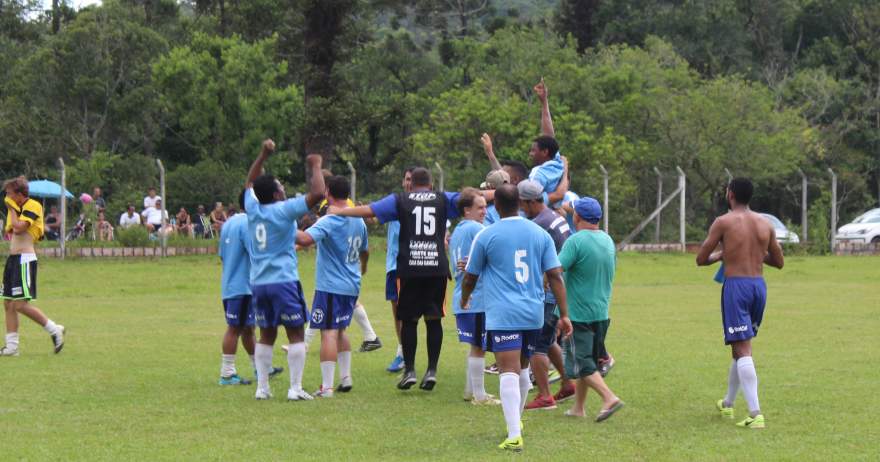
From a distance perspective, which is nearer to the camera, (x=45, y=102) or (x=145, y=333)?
(x=145, y=333)

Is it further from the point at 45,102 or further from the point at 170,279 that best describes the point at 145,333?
the point at 45,102

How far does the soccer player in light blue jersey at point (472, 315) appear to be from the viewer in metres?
10.7

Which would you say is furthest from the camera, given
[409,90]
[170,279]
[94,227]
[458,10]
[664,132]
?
[458,10]

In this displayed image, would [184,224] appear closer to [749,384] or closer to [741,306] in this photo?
[741,306]

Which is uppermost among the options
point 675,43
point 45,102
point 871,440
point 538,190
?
point 675,43

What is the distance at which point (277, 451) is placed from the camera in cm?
849

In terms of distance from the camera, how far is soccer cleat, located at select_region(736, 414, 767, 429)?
9.41m

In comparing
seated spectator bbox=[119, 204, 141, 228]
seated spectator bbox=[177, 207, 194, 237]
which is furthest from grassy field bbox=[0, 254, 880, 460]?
seated spectator bbox=[177, 207, 194, 237]

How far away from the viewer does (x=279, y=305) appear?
1078cm

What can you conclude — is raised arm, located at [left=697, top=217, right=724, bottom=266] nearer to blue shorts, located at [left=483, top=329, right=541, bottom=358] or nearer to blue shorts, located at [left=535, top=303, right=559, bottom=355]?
blue shorts, located at [left=535, top=303, right=559, bottom=355]

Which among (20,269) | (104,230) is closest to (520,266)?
(20,269)

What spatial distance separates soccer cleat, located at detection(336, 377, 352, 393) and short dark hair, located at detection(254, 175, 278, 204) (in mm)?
1876

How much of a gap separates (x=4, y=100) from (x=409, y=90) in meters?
22.0

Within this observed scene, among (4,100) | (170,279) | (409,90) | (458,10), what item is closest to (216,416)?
(170,279)
